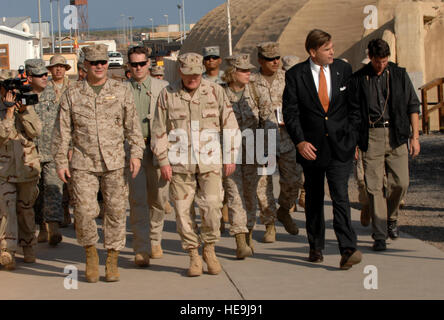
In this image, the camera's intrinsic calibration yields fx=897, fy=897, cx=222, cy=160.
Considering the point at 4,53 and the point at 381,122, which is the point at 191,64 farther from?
the point at 4,53

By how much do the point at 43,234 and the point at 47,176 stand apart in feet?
2.38

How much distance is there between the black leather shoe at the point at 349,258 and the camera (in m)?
7.82

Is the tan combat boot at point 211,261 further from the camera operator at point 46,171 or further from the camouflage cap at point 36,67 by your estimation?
the camouflage cap at point 36,67

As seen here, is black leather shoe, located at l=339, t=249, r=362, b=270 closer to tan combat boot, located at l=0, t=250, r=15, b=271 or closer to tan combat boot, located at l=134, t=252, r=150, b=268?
tan combat boot, located at l=134, t=252, r=150, b=268

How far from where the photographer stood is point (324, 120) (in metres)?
8.09


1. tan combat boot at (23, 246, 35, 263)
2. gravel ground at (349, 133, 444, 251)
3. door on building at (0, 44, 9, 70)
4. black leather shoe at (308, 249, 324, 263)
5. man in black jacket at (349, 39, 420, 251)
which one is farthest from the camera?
door on building at (0, 44, 9, 70)

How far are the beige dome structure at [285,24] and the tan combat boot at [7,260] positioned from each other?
22.3 metres

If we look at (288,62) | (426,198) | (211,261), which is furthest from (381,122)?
(426,198)

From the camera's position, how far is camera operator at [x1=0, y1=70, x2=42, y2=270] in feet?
28.3

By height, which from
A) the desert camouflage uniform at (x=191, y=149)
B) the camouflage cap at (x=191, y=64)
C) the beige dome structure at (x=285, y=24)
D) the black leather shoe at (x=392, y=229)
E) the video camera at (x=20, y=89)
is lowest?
the black leather shoe at (x=392, y=229)

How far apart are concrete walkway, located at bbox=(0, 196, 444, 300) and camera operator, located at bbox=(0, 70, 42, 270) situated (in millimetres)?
266

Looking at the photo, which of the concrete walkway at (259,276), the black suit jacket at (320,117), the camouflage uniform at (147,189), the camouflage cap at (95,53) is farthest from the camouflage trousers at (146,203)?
the black suit jacket at (320,117)

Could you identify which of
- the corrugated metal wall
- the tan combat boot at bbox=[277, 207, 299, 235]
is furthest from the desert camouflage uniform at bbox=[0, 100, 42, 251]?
the corrugated metal wall

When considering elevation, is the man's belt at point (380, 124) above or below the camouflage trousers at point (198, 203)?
above
